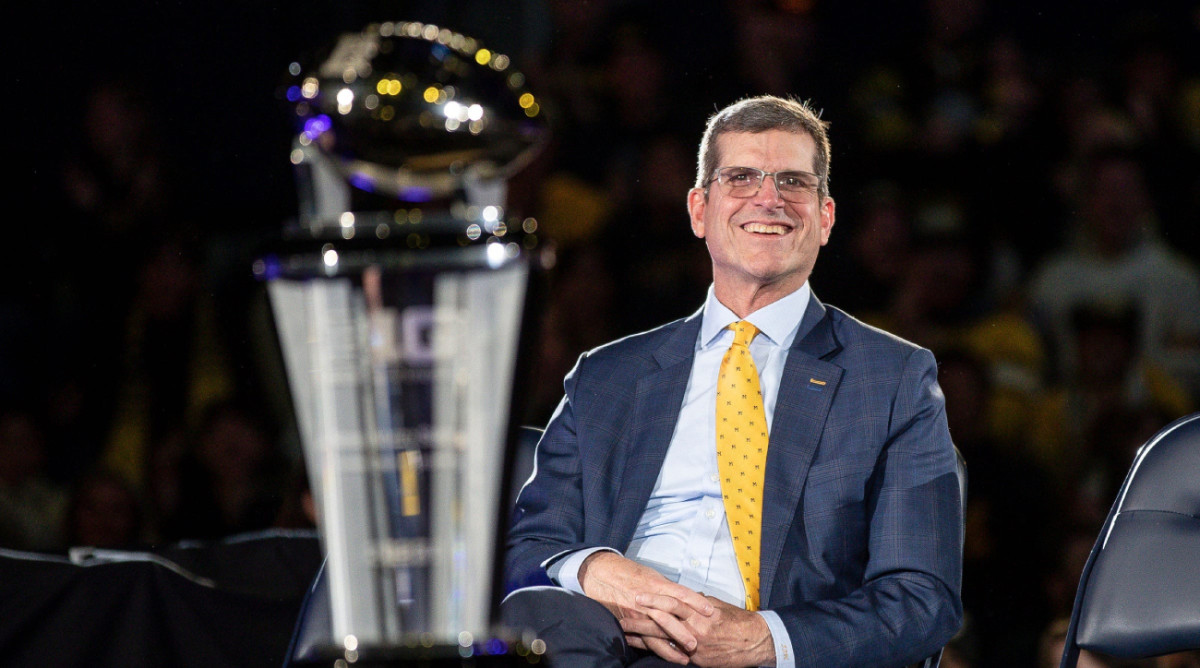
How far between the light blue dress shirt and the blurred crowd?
3.54 ft

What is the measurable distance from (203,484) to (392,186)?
7.45 feet

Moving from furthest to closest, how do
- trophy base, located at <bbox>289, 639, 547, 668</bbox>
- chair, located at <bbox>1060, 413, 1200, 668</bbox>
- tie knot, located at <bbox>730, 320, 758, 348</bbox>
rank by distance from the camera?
tie knot, located at <bbox>730, 320, 758, 348</bbox> → chair, located at <bbox>1060, 413, 1200, 668</bbox> → trophy base, located at <bbox>289, 639, 547, 668</bbox>

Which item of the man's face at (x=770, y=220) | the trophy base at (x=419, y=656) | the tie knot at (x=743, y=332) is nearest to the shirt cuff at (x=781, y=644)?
the tie knot at (x=743, y=332)

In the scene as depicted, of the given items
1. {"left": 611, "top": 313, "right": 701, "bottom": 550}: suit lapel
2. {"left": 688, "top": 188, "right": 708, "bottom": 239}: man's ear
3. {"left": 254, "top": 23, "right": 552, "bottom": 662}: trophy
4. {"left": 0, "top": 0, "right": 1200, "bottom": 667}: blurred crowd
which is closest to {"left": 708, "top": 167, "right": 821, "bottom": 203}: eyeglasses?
{"left": 688, "top": 188, "right": 708, "bottom": 239}: man's ear

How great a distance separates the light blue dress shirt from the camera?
1.51 meters

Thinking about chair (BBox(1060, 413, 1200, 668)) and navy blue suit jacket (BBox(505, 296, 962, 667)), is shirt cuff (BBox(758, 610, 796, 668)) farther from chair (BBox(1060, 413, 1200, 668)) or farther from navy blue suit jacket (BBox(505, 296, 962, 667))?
chair (BBox(1060, 413, 1200, 668))

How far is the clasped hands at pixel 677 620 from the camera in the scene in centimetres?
135

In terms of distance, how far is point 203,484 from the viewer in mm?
2777

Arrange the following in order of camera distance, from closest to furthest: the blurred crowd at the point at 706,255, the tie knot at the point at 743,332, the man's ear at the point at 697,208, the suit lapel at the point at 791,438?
the suit lapel at the point at 791,438
the tie knot at the point at 743,332
the man's ear at the point at 697,208
the blurred crowd at the point at 706,255

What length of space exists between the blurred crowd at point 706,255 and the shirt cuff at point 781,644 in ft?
4.59

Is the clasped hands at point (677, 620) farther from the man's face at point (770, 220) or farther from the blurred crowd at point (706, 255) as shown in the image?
the blurred crowd at point (706, 255)

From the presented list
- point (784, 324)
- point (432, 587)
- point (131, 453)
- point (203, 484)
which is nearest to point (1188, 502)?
point (784, 324)

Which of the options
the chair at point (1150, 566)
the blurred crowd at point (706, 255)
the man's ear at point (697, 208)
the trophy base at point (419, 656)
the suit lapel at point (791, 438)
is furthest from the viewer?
the blurred crowd at point (706, 255)

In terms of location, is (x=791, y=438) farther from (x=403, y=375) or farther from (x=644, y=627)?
(x=403, y=375)
